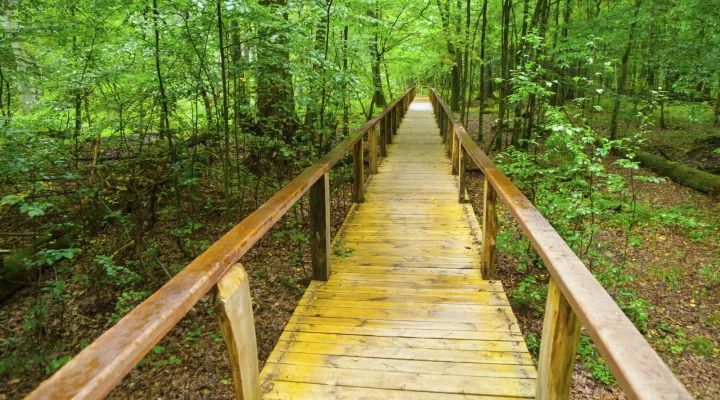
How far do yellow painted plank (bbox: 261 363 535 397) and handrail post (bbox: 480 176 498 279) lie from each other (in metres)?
1.41

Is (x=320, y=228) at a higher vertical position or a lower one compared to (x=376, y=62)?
lower

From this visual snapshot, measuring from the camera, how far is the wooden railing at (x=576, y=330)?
1.05 m

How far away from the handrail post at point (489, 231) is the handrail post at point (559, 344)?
69.6 inches

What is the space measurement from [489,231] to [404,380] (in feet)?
5.64

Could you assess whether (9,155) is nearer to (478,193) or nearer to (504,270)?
(504,270)

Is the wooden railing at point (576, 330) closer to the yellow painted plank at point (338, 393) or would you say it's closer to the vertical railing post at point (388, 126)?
the yellow painted plank at point (338, 393)

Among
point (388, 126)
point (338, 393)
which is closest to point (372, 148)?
point (388, 126)

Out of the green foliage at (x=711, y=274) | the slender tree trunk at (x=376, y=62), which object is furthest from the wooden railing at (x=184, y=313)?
the slender tree trunk at (x=376, y=62)

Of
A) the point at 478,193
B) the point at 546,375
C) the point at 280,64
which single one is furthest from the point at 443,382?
the point at 478,193

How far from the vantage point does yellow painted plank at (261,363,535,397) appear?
2.37 meters

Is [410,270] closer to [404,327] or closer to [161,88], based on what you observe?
[404,327]

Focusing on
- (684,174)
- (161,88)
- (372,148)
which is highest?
(161,88)

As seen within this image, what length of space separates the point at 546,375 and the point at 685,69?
11.4m

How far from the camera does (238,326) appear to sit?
6.20 feet
